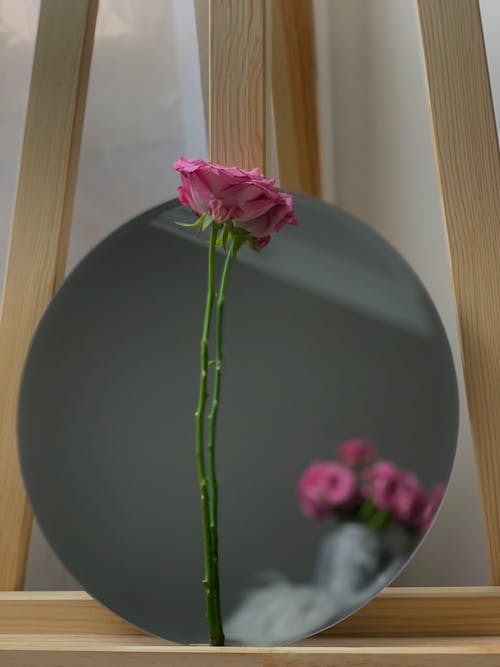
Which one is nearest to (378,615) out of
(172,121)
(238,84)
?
(238,84)

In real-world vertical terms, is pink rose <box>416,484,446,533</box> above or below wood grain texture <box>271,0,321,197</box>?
below

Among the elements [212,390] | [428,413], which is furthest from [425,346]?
[212,390]

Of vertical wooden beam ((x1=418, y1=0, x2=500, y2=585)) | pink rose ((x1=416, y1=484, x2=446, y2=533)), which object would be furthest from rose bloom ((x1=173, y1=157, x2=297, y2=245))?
pink rose ((x1=416, y1=484, x2=446, y2=533))

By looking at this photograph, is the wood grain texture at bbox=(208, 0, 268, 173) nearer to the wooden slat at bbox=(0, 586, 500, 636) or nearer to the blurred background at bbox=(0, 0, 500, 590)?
the blurred background at bbox=(0, 0, 500, 590)

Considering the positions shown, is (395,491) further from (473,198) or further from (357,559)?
(473,198)

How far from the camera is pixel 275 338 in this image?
668mm

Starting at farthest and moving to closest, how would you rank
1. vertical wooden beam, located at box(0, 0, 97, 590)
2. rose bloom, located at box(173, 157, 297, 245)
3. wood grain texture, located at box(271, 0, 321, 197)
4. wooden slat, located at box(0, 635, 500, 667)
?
wood grain texture, located at box(271, 0, 321, 197) < vertical wooden beam, located at box(0, 0, 97, 590) < rose bloom, located at box(173, 157, 297, 245) < wooden slat, located at box(0, 635, 500, 667)

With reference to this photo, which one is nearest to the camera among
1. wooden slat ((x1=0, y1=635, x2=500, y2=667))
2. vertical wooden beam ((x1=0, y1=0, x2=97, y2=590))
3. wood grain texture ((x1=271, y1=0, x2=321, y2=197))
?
wooden slat ((x1=0, y1=635, x2=500, y2=667))

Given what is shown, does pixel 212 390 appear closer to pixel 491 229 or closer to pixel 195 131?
pixel 491 229

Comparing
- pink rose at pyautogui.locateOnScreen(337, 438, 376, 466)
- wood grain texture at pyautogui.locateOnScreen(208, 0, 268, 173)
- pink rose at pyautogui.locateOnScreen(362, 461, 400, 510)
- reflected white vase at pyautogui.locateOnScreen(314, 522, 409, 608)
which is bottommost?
reflected white vase at pyautogui.locateOnScreen(314, 522, 409, 608)

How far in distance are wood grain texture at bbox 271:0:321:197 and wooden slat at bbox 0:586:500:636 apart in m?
0.45

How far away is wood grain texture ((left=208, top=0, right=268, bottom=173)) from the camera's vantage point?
2.26 feet

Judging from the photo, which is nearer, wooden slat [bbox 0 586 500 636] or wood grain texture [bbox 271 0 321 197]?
wooden slat [bbox 0 586 500 636]

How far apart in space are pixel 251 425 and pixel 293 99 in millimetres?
434
